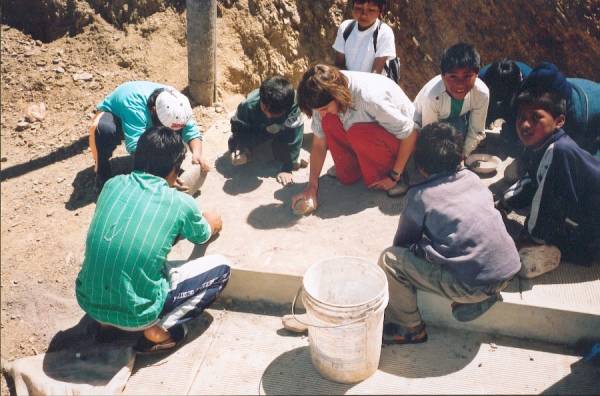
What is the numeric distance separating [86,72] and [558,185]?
4532 millimetres

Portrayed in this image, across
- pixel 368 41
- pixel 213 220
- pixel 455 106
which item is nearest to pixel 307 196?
pixel 213 220

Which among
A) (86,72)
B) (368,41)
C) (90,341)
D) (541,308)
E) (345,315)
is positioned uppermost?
(368,41)

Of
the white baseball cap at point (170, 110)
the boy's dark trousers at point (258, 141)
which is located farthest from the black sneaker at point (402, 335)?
the white baseball cap at point (170, 110)

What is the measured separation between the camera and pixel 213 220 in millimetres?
→ 3725

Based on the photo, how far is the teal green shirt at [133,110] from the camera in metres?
4.03

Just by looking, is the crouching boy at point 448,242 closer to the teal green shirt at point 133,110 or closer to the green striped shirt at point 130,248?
the green striped shirt at point 130,248

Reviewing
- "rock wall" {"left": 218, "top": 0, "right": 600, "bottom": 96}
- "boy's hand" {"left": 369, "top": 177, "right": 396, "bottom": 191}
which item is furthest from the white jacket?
"rock wall" {"left": 218, "top": 0, "right": 600, "bottom": 96}

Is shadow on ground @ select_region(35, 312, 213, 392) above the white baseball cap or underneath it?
underneath

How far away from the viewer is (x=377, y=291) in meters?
2.88

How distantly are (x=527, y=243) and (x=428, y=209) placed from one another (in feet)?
3.11

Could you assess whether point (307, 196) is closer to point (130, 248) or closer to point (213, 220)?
point (213, 220)

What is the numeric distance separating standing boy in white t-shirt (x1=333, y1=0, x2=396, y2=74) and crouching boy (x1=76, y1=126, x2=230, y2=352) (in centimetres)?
192

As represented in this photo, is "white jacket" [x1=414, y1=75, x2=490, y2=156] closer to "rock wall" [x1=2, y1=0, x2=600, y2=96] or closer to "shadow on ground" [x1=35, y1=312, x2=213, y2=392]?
"shadow on ground" [x1=35, y1=312, x2=213, y2=392]

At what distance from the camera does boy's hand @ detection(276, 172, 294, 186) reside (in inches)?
175
